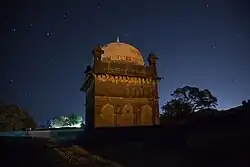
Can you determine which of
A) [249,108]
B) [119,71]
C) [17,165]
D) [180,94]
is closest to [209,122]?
[249,108]

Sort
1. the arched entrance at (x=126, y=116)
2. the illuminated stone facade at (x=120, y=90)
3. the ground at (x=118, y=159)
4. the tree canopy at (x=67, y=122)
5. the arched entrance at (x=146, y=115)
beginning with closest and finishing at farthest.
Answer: the ground at (x=118, y=159) → the illuminated stone facade at (x=120, y=90) → the arched entrance at (x=126, y=116) → the arched entrance at (x=146, y=115) → the tree canopy at (x=67, y=122)

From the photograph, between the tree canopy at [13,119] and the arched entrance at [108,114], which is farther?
the tree canopy at [13,119]

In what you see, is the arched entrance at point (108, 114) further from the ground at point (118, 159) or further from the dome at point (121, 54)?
the ground at point (118, 159)

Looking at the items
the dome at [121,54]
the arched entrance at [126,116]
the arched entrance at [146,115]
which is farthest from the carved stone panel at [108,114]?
the dome at [121,54]

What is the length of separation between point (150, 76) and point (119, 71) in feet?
11.4

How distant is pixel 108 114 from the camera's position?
27.3m

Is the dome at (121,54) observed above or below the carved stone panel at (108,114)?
above

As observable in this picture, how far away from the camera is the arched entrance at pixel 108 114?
2717 centimetres

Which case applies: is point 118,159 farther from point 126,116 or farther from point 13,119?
point 13,119

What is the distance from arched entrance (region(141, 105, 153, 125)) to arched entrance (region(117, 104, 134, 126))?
1.20m

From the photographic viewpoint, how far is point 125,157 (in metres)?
11.8

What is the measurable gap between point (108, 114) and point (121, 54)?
22.2 ft

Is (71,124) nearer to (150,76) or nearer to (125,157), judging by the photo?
(150,76)

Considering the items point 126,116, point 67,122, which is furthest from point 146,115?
point 67,122
